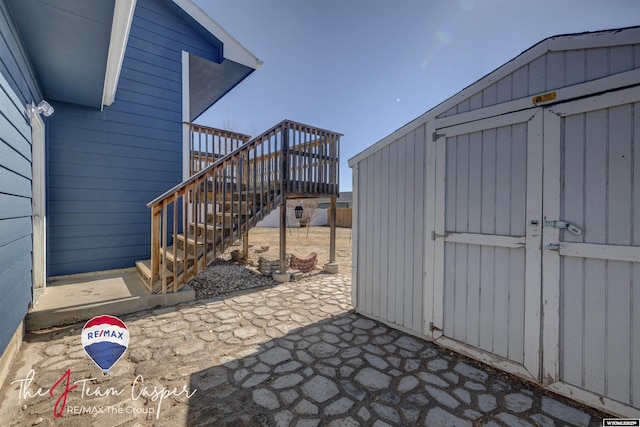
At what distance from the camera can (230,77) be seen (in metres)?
6.00

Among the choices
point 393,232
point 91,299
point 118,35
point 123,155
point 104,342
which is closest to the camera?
point 104,342

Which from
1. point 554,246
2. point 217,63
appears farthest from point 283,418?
point 217,63

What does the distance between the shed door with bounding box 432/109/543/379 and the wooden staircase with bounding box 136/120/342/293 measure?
255 centimetres

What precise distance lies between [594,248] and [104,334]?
11.4ft

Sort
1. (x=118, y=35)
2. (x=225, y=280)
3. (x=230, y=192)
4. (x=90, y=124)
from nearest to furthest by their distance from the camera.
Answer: (x=118, y=35) → (x=90, y=124) → (x=225, y=280) → (x=230, y=192)

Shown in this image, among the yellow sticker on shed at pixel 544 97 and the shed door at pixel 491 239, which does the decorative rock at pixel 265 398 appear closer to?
the shed door at pixel 491 239

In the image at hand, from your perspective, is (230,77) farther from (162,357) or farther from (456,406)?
(456,406)

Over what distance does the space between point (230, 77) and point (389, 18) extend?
3.60 m

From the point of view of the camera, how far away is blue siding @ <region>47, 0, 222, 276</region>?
3.98 meters

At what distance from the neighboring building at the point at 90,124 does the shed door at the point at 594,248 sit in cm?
339

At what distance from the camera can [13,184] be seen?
2.13 metres

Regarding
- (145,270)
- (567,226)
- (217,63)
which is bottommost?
(145,270)

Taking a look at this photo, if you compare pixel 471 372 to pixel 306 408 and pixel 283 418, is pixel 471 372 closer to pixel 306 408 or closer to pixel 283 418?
pixel 306 408

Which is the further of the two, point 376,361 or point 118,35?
point 118,35
